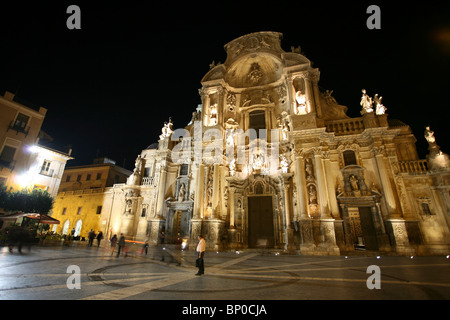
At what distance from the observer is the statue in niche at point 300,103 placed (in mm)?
18158

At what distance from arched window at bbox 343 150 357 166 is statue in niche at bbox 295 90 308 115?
461cm

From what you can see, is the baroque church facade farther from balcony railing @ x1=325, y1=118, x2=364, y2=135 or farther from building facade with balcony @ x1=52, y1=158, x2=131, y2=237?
building facade with balcony @ x1=52, y1=158, x2=131, y2=237

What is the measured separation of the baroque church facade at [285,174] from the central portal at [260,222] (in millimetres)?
80

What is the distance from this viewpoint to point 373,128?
16188mm

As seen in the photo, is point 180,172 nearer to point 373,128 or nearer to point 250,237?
point 250,237

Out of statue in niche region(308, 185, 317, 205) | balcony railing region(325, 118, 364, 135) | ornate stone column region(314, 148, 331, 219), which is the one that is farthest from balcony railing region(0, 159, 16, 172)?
balcony railing region(325, 118, 364, 135)

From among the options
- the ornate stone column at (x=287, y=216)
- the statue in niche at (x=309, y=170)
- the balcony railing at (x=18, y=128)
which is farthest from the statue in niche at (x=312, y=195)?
the balcony railing at (x=18, y=128)

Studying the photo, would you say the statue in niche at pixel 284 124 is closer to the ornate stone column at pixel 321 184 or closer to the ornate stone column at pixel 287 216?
the ornate stone column at pixel 321 184

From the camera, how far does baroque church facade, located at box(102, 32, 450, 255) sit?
1495 cm

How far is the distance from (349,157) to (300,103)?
5.82 m

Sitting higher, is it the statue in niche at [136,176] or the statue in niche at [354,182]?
the statue in niche at [136,176]

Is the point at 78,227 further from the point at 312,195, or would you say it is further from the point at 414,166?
the point at 414,166
